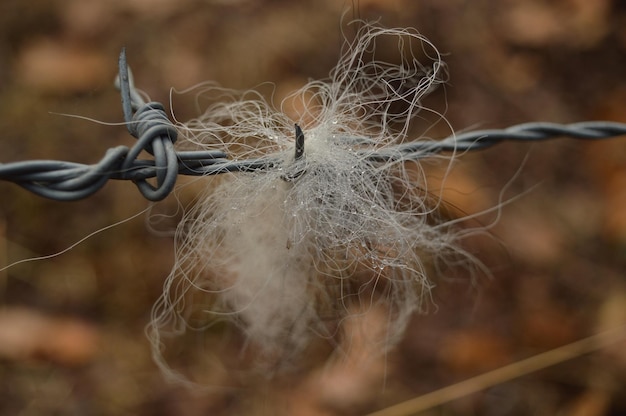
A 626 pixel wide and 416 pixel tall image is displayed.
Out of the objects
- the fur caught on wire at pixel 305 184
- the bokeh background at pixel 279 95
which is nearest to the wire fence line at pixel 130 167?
the fur caught on wire at pixel 305 184

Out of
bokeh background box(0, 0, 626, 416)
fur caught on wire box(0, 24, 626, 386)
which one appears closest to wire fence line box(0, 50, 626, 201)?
fur caught on wire box(0, 24, 626, 386)

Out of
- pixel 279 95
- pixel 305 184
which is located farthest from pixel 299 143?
pixel 279 95

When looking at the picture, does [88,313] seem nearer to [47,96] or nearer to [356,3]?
[47,96]

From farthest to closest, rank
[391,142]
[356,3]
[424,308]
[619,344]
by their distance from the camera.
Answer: [619,344], [424,308], [356,3], [391,142]

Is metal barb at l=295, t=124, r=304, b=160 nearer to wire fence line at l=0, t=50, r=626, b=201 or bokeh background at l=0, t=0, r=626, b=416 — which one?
wire fence line at l=0, t=50, r=626, b=201

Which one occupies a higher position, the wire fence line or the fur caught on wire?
the wire fence line

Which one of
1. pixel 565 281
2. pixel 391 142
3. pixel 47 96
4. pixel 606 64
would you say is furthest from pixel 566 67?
pixel 47 96

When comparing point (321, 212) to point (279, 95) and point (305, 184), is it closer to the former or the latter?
point (305, 184)

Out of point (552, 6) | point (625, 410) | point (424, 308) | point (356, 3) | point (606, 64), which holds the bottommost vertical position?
point (625, 410)

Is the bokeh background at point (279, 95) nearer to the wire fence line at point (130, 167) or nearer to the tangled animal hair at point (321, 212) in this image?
the tangled animal hair at point (321, 212)
